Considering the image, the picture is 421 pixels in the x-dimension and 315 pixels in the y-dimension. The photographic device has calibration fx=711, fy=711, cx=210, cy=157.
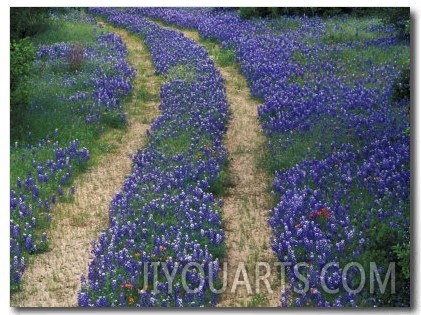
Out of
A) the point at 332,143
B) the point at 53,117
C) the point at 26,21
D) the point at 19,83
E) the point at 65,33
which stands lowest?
the point at 332,143

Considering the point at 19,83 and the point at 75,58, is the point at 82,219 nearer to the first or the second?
the point at 19,83

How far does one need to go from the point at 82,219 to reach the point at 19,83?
2.04m

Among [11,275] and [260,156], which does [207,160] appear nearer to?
[260,156]

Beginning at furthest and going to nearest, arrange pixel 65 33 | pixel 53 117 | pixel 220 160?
pixel 65 33 < pixel 53 117 < pixel 220 160

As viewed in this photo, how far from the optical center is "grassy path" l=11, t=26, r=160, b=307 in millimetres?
6641

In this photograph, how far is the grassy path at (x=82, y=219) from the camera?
21.8 feet

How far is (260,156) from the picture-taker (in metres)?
8.49

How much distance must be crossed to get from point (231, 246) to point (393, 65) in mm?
3335

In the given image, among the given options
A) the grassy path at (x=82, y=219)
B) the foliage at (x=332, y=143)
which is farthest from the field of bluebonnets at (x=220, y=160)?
the grassy path at (x=82, y=219)

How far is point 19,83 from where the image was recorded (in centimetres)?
848

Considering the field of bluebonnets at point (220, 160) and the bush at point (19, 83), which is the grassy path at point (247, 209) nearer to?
the field of bluebonnets at point (220, 160)

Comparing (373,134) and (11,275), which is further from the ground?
(373,134)

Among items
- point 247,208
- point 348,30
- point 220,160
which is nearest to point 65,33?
point 220,160

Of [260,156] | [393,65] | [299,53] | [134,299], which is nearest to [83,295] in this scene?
[134,299]
